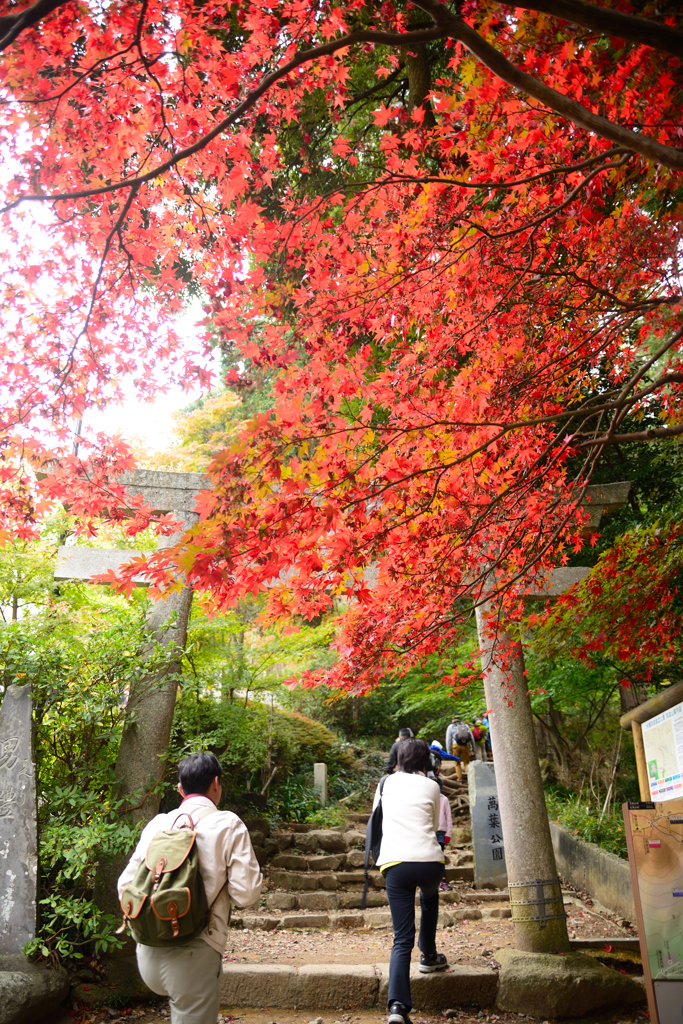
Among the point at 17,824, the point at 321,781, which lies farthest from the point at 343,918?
the point at 321,781

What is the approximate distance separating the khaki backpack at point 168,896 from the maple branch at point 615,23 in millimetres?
3448

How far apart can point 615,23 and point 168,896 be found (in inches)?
144

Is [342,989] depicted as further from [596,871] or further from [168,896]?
[596,871]

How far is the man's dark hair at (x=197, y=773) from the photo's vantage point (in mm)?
2834

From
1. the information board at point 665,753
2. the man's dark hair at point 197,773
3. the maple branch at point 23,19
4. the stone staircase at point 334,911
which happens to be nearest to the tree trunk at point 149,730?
the stone staircase at point 334,911

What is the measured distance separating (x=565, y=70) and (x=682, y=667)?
6074 mm

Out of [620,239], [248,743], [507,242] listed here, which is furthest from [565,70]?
[248,743]

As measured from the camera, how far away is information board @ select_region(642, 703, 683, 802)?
11.6 feet

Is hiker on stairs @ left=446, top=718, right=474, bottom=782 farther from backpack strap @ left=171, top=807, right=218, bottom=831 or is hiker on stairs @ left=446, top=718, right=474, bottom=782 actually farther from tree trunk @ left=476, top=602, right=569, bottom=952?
backpack strap @ left=171, top=807, right=218, bottom=831

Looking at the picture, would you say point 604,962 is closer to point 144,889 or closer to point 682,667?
point 682,667

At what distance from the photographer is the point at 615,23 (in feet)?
7.60

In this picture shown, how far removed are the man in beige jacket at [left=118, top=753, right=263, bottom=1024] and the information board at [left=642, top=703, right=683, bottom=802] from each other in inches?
95.0

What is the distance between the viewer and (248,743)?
27.1ft

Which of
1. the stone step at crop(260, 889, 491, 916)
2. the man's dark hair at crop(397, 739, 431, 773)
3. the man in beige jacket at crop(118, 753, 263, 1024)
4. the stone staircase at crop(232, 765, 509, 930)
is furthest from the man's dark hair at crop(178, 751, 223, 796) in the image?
the stone step at crop(260, 889, 491, 916)
